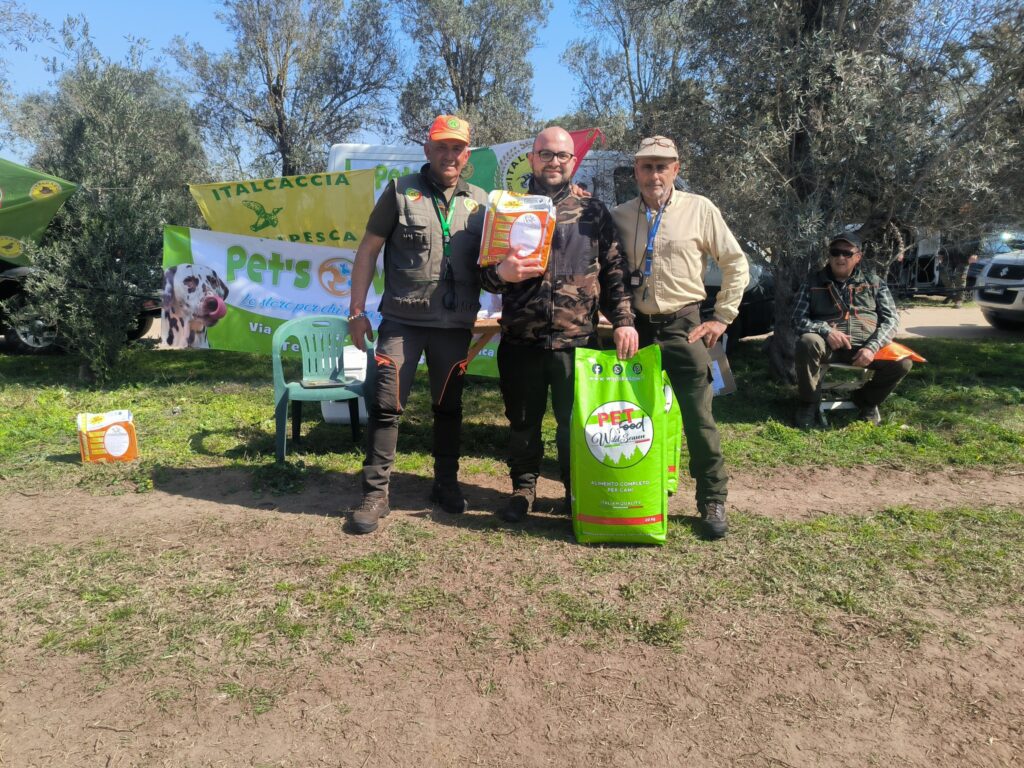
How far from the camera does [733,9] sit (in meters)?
6.14

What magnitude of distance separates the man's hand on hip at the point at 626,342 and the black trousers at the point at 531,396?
0.27 m

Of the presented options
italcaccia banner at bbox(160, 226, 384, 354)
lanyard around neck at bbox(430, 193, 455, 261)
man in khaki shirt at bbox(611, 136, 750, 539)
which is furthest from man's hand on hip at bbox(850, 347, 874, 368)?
italcaccia banner at bbox(160, 226, 384, 354)

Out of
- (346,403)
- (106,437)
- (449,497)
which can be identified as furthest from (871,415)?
(106,437)

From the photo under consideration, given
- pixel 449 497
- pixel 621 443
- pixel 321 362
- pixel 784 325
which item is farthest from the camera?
pixel 784 325

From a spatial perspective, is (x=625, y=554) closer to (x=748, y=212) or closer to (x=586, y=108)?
(x=748, y=212)

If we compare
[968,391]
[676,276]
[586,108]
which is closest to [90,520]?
[676,276]

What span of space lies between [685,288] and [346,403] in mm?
2841

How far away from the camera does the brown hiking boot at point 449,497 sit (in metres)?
4.16

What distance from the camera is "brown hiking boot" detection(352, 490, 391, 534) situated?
12.5ft

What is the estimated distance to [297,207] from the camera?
7.09m

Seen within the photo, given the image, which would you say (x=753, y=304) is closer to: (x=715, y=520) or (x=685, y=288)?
(x=685, y=288)

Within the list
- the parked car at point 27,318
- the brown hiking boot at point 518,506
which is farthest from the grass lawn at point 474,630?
the parked car at point 27,318

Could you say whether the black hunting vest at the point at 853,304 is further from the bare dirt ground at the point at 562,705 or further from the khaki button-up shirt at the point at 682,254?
the bare dirt ground at the point at 562,705

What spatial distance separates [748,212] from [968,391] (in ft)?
8.70
